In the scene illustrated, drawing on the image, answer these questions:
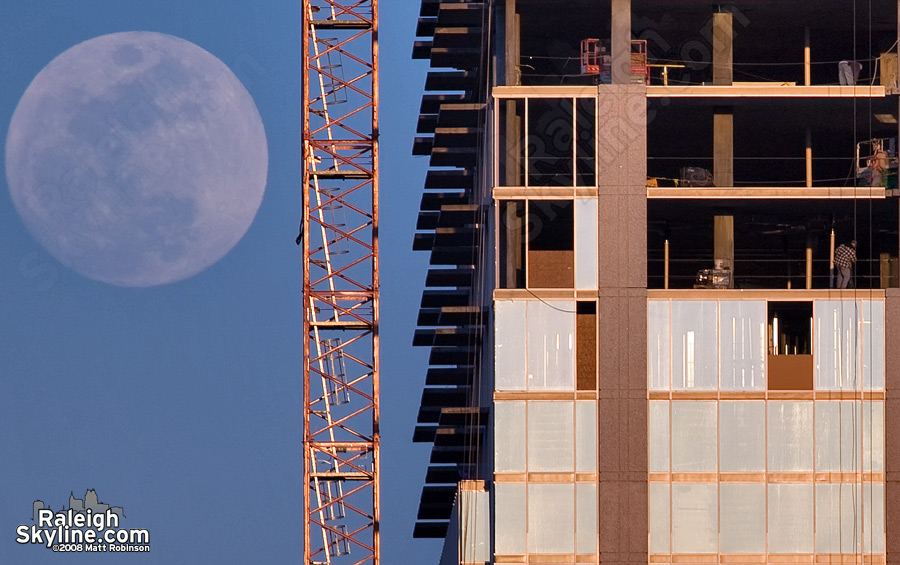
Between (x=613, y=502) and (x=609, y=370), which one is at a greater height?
(x=609, y=370)

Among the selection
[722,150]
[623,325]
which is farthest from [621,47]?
[623,325]

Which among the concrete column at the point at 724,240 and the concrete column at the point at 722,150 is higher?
the concrete column at the point at 722,150

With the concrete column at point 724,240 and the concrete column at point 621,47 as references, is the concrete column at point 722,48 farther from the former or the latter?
the concrete column at point 724,240

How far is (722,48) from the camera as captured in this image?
75750mm

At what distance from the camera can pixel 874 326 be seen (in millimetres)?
72312

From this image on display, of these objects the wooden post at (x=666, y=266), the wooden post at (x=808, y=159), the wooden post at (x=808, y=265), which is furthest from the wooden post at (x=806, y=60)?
the wooden post at (x=666, y=266)

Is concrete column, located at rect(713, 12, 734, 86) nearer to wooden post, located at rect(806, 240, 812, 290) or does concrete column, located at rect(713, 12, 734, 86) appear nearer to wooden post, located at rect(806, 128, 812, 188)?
wooden post, located at rect(806, 128, 812, 188)

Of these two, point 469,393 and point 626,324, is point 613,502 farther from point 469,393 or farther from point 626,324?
point 469,393

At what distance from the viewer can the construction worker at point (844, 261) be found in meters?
74.6

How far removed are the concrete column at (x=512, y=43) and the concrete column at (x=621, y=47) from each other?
14.0 ft

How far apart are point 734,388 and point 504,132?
1414cm

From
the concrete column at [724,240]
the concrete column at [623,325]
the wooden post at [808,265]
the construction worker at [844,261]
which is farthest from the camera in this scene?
the wooden post at [808,265]

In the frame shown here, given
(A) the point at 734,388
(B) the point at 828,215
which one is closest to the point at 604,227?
(A) the point at 734,388

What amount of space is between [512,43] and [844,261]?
1689cm
